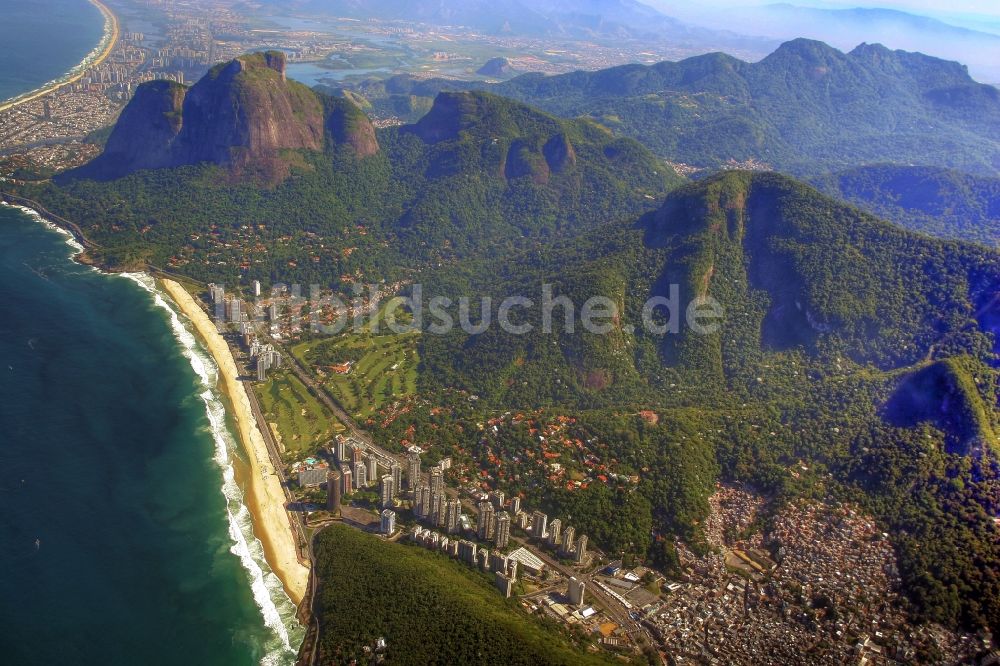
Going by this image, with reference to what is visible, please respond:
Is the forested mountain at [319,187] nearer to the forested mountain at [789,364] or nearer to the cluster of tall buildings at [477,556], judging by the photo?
the forested mountain at [789,364]

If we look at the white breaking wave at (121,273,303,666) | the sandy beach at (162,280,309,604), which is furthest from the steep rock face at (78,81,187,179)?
the white breaking wave at (121,273,303,666)

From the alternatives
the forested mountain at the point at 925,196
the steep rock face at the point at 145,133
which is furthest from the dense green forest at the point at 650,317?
the forested mountain at the point at 925,196

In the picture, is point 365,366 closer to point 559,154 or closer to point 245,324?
point 245,324

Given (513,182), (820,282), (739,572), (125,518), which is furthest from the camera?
(513,182)

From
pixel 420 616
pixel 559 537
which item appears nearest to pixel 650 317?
pixel 559 537

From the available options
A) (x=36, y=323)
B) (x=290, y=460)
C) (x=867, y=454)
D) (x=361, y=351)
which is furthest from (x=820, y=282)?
(x=36, y=323)

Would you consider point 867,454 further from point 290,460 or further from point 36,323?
point 36,323

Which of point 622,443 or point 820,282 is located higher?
point 820,282
